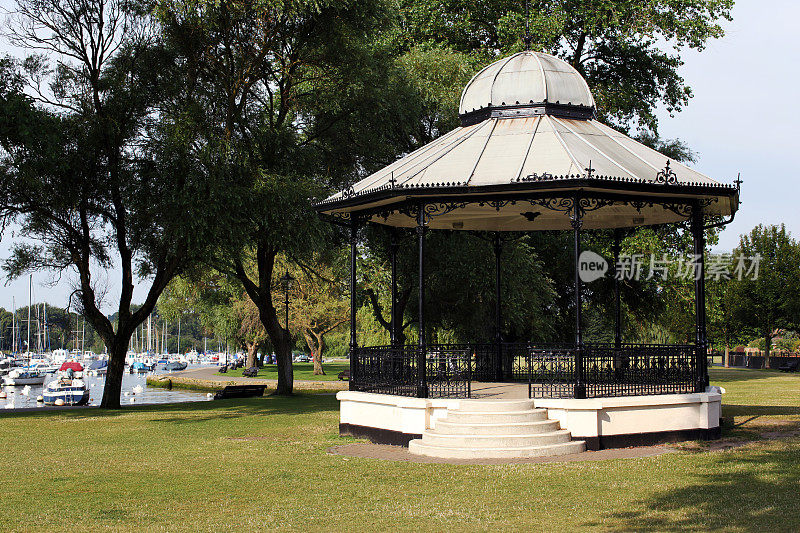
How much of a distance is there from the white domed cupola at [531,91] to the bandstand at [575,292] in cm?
3

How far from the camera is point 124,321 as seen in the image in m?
28.5

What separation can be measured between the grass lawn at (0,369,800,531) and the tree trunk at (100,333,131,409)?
11293 millimetres

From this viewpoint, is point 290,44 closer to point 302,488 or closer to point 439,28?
point 439,28

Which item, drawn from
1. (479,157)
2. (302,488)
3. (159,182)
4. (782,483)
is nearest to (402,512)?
(302,488)

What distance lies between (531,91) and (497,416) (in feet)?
24.2

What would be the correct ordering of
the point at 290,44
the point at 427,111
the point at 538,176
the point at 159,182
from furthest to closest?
the point at 427,111, the point at 290,44, the point at 159,182, the point at 538,176

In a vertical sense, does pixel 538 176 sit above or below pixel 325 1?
below

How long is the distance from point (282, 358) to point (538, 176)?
21046mm

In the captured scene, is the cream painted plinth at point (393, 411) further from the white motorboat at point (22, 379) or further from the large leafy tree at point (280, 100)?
the white motorboat at point (22, 379)

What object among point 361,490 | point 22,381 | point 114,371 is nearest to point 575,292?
point 361,490

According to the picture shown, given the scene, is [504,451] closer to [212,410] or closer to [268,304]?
[212,410]

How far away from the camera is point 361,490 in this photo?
36.5 feet

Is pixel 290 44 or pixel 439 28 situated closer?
pixel 290 44

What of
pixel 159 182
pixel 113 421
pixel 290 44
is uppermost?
pixel 290 44
